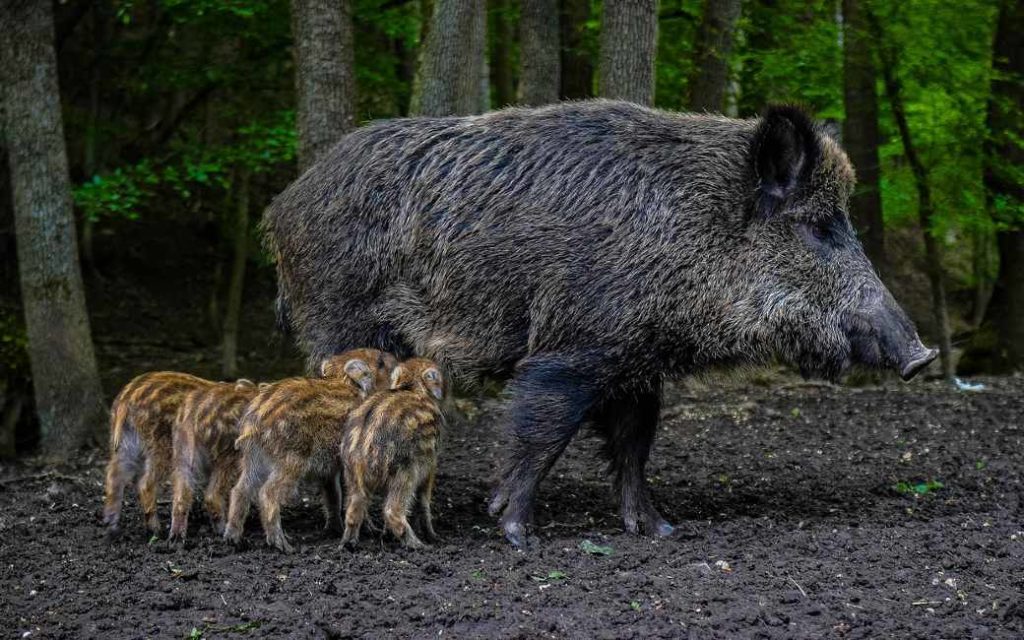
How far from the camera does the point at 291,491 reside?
5.86m

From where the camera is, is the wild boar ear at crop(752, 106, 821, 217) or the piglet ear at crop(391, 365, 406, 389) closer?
the piglet ear at crop(391, 365, 406, 389)

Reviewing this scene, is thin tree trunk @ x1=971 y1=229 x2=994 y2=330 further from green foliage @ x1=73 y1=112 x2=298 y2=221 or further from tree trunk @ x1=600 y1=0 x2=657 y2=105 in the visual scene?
green foliage @ x1=73 y1=112 x2=298 y2=221

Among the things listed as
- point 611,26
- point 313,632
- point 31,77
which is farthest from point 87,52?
point 313,632

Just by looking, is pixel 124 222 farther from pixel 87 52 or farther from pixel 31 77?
pixel 31 77

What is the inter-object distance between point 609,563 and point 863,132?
694cm

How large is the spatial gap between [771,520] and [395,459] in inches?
83.3

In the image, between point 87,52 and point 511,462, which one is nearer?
point 511,462

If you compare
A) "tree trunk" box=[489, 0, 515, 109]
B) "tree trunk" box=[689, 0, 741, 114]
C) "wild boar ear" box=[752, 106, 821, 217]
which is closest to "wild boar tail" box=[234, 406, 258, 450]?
"wild boar ear" box=[752, 106, 821, 217]

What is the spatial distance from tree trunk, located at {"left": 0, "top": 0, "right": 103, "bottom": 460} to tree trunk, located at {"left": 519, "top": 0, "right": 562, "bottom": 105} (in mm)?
3643

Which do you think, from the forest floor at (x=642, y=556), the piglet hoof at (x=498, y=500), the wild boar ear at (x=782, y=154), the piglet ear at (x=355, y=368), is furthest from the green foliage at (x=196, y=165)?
the wild boar ear at (x=782, y=154)

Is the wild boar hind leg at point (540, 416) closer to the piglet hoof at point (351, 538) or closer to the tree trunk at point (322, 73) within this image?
the piglet hoof at point (351, 538)

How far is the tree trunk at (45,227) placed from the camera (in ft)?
29.4

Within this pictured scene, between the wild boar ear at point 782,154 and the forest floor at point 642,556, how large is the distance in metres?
1.05

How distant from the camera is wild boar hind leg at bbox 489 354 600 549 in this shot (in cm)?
614
